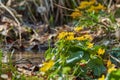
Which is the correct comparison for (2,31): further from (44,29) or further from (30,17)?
(30,17)

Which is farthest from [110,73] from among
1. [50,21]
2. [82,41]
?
[50,21]

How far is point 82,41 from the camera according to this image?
300 cm

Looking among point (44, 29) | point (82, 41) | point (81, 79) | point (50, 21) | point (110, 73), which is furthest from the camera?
point (50, 21)

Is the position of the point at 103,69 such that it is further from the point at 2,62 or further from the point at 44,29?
the point at 44,29

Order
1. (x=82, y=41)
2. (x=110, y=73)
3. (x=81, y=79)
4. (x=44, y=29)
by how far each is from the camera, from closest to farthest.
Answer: (x=110, y=73), (x=81, y=79), (x=82, y=41), (x=44, y=29)

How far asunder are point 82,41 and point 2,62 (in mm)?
520

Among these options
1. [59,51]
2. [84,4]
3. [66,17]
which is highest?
[59,51]

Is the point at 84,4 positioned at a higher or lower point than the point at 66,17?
higher

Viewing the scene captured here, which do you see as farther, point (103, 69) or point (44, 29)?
point (44, 29)

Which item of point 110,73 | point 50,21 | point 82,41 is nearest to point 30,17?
point 50,21

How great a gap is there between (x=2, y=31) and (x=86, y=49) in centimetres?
244

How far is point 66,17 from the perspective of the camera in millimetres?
6312

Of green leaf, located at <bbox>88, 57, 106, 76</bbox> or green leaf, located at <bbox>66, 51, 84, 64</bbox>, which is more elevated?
green leaf, located at <bbox>66, 51, 84, 64</bbox>

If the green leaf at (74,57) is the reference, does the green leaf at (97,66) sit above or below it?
Answer: below
